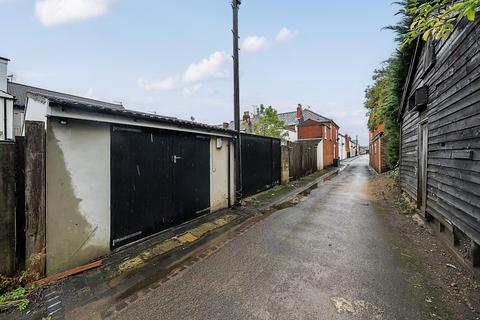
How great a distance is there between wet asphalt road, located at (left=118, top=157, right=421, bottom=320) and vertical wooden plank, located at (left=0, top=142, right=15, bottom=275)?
182 cm

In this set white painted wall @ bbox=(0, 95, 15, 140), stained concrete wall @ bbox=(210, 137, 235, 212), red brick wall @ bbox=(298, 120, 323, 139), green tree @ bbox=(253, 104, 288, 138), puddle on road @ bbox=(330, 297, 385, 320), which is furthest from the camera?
red brick wall @ bbox=(298, 120, 323, 139)

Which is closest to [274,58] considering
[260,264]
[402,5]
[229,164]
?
[402,5]

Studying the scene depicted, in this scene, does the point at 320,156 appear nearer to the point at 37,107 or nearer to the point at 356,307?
the point at 356,307

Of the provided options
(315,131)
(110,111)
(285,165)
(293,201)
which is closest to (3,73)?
(110,111)

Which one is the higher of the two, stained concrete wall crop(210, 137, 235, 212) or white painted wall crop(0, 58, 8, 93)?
→ white painted wall crop(0, 58, 8, 93)

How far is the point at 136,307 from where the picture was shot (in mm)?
2461

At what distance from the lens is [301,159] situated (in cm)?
1477

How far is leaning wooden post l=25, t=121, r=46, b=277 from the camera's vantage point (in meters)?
2.86

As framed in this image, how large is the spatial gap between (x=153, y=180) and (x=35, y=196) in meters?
1.91

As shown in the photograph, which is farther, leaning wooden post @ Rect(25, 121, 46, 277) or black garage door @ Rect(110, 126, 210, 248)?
black garage door @ Rect(110, 126, 210, 248)

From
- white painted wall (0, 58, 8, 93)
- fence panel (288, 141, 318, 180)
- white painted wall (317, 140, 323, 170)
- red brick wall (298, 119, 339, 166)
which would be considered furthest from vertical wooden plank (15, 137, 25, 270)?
red brick wall (298, 119, 339, 166)

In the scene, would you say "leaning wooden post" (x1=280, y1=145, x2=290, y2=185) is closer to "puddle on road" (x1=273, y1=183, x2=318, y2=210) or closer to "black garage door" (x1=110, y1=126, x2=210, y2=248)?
"puddle on road" (x1=273, y1=183, x2=318, y2=210)

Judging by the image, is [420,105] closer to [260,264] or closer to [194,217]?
[260,264]

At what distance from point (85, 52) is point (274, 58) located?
29.3 ft
